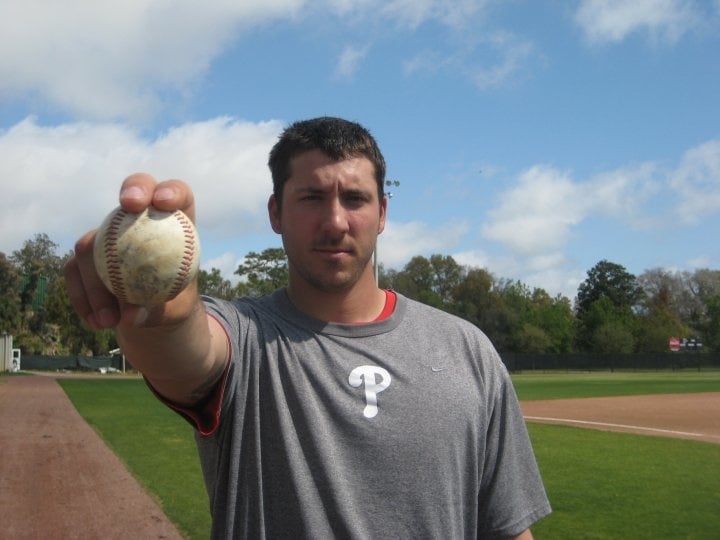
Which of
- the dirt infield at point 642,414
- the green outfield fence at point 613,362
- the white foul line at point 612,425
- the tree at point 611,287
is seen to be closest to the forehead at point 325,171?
the dirt infield at point 642,414

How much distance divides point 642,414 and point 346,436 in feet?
61.9

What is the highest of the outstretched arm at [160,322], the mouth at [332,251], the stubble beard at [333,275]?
the mouth at [332,251]

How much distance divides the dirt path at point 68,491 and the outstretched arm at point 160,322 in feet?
17.0

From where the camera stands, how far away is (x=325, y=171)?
222 cm

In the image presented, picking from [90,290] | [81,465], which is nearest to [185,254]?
[90,290]

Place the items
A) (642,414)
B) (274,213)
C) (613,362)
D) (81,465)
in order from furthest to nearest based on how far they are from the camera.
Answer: (613,362), (642,414), (81,465), (274,213)

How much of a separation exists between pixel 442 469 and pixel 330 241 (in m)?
0.71

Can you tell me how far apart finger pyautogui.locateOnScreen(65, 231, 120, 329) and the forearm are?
6cm

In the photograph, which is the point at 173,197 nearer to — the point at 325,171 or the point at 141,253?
the point at 141,253

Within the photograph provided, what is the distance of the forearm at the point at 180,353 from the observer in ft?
5.77

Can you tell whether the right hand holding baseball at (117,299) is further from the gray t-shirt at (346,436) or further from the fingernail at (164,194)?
the gray t-shirt at (346,436)

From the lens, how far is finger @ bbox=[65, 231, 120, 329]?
5.41ft

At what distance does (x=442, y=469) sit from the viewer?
6.93 feet

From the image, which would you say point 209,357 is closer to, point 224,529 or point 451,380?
point 224,529
